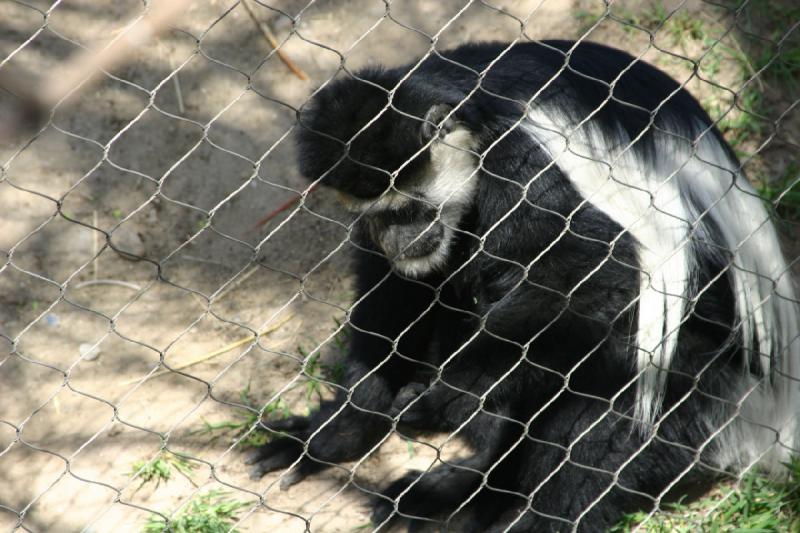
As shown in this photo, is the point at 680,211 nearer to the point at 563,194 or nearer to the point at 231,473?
the point at 563,194

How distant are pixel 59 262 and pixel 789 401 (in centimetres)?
170

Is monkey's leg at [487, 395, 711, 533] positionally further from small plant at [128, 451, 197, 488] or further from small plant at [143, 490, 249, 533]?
small plant at [128, 451, 197, 488]

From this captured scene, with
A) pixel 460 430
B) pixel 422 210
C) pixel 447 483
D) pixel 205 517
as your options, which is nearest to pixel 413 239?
pixel 422 210

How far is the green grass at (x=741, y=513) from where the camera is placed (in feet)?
5.82

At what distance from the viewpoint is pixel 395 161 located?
1.67 m

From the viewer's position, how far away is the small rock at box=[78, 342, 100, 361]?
215 cm

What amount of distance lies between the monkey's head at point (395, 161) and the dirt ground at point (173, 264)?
235mm

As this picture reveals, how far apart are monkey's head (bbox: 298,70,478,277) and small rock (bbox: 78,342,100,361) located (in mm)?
740

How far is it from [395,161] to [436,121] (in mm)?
102

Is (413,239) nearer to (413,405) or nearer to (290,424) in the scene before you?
(413,405)

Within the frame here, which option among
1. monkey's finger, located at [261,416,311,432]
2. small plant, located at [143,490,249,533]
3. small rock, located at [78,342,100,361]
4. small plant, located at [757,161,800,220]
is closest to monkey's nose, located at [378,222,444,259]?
monkey's finger, located at [261,416,311,432]

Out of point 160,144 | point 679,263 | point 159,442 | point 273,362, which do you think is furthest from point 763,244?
point 160,144

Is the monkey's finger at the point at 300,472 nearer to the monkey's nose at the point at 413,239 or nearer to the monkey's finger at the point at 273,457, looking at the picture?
the monkey's finger at the point at 273,457

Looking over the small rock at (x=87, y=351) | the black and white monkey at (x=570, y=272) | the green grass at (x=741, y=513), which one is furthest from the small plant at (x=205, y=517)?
the green grass at (x=741, y=513)
